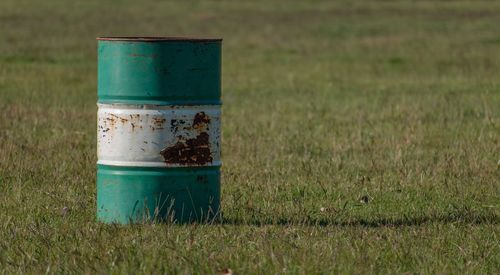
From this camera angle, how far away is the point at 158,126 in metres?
8.12

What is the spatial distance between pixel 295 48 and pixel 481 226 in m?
23.2

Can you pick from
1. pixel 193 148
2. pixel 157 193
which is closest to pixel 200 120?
pixel 193 148

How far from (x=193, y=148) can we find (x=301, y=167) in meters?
3.55

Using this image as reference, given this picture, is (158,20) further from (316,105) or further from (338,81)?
(316,105)

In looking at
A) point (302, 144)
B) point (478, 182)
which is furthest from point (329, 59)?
point (478, 182)

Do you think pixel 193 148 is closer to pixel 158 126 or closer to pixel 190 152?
pixel 190 152

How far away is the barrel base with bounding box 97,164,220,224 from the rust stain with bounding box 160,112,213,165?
54 millimetres

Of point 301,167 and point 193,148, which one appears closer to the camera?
point 193,148

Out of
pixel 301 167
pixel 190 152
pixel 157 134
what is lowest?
pixel 301 167

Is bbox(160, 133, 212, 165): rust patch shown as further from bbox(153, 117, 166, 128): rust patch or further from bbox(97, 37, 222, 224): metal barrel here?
bbox(153, 117, 166, 128): rust patch

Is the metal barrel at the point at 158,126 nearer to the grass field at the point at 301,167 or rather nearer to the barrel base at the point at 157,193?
the barrel base at the point at 157,193

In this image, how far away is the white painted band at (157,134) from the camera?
8.10 meters

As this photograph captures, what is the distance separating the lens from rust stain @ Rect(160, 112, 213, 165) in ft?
26.7

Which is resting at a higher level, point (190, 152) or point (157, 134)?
point (157, 134)
